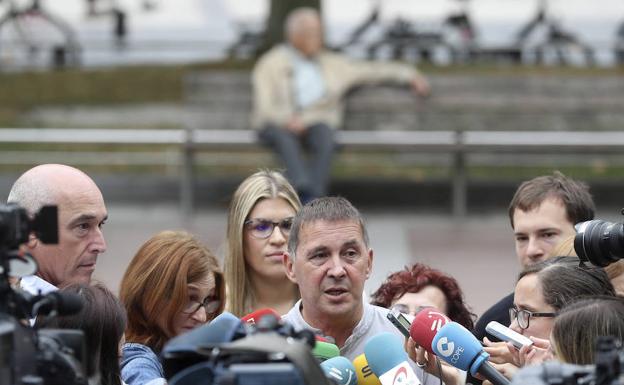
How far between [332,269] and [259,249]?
1337 mm

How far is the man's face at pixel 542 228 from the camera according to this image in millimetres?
7161

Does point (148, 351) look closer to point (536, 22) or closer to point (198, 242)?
point (198, 242)

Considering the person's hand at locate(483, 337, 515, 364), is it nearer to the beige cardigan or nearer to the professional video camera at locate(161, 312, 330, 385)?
the professional video camera at locate(161, 312, 330, 385)

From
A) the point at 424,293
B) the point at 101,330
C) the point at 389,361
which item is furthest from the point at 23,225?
the point at 424,293

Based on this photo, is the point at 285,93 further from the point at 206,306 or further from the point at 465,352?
the point at 465,352

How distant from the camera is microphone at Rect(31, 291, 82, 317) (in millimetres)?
4629

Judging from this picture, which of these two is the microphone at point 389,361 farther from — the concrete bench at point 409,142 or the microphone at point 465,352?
the concrete bench at point 409,142

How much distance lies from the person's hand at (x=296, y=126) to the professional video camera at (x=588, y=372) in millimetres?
10225

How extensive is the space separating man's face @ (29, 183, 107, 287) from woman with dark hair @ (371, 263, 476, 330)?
1551mm

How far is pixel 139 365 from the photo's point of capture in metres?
6.25

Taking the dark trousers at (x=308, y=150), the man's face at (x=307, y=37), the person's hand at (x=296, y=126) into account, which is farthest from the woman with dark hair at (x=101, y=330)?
the man's face at (x=307, y=37)

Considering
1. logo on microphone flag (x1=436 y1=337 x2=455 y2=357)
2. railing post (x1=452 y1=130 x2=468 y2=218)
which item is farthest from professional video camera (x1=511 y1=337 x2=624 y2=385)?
railing post (x1=452 y1=130 x2=468 y2=218)

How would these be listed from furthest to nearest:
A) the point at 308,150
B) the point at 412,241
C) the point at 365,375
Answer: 1. the point at 308,150
2. the point at 412,241
3. the point at 365,375

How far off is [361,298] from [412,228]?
876 cm
